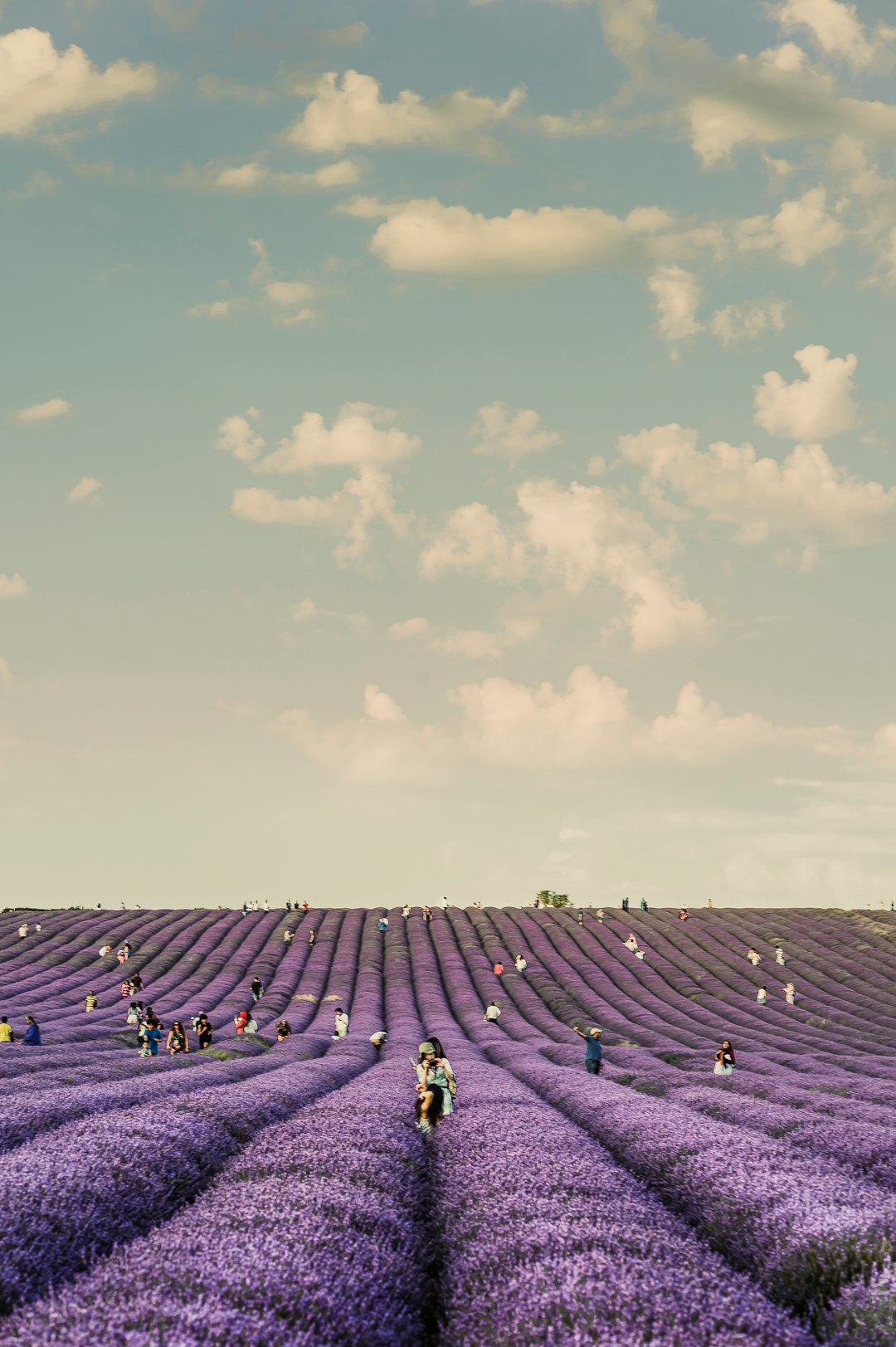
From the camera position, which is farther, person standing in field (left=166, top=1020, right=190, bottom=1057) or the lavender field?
person standing in field (left=166, top=1020, right=190, bottom=1057)

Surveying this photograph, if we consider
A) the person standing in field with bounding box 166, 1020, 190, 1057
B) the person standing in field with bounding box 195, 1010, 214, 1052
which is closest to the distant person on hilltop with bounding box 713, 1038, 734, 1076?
the person standing in field with bounding box 166, 1020, 190, 1057

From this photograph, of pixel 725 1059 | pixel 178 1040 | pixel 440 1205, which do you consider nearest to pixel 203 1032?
pixel 178 1040

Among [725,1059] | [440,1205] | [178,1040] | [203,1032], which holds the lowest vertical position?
[203,1032]

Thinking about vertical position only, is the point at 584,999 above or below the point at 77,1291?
below

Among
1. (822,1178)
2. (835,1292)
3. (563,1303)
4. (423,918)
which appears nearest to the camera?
(563,1303)

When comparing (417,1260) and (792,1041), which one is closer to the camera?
(417,1260)

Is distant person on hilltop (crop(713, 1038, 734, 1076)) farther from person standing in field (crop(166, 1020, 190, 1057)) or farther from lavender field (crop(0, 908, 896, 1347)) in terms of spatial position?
person standing in field (crop(166, 1020, 190, 1057))

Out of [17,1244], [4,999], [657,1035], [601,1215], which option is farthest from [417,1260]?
[4,999]

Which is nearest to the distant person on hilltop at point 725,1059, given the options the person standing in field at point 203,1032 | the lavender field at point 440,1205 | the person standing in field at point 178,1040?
the lavender field at point 440,1205

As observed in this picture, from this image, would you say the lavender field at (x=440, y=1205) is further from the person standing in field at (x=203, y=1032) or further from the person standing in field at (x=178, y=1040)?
the person standing in field at (x=203, y=1032)

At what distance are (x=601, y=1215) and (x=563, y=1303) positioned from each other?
7.34 ft

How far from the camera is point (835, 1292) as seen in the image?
688 centimetres

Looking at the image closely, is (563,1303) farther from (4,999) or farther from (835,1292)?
(4,999)

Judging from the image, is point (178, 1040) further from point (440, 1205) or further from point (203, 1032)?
point (440, 1205)
